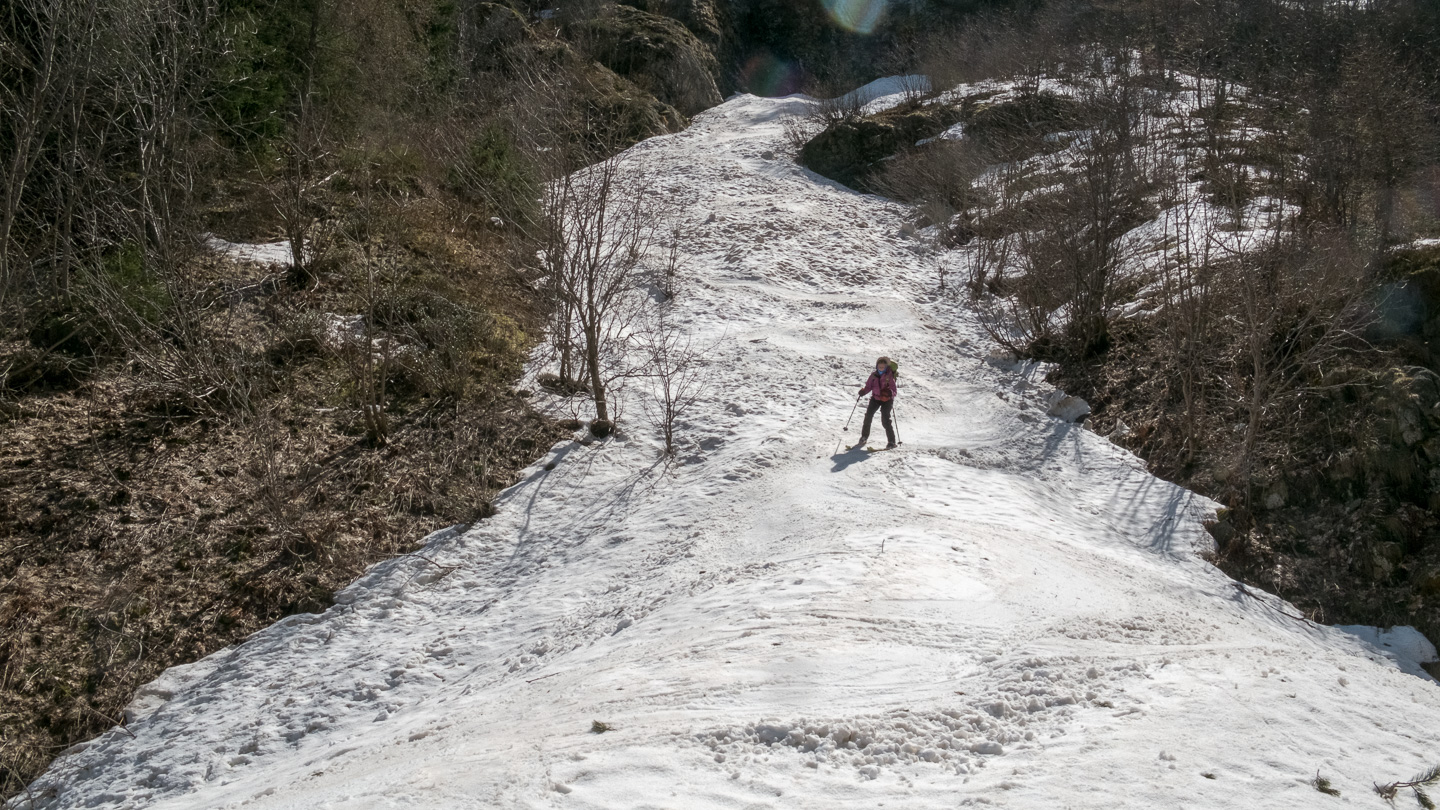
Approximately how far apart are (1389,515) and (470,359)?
11.7 m

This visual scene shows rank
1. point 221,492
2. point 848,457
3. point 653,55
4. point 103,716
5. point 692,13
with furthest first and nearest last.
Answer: point 692,13 → point 653,55 → point 848,457 → point 221,492 → point 103,716

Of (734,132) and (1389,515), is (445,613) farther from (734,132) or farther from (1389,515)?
(734,132)

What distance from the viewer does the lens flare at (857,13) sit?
43719 mm

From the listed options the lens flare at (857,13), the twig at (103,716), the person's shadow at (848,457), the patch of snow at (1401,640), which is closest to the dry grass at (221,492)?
the twig at (103,716)

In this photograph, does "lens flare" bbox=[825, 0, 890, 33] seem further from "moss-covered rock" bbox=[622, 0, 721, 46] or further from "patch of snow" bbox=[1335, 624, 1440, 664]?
"patch of snow" bbox=[1335, 624, 1440, 664]

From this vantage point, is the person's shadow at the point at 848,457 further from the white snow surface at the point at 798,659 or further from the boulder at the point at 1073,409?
the boulder at the point at 1073,409

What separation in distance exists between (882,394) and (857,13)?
38.6m

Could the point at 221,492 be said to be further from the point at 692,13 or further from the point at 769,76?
the point at 769,76

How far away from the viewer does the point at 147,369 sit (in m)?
10.4

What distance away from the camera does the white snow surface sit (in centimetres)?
488

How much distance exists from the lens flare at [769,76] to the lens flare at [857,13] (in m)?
3.82

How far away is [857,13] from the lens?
4406 centimetres

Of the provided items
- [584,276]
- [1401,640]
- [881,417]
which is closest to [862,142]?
[584,276]

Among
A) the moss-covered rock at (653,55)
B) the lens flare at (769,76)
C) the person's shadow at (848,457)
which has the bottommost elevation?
the person's shadow at (848,457)
